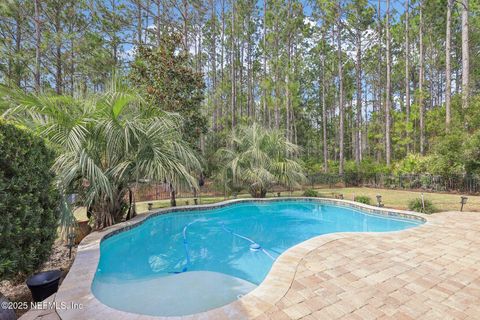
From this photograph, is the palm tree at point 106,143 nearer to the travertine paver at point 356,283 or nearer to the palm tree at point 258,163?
the travertine paver at point 356,283

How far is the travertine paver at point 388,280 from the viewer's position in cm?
246

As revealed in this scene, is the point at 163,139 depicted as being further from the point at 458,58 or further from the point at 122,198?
the point at 458,58

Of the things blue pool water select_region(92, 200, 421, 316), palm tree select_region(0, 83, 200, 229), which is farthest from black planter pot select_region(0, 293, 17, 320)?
palm tree select_region(0, 83, 200, 229)

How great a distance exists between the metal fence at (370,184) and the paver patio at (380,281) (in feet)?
18.8

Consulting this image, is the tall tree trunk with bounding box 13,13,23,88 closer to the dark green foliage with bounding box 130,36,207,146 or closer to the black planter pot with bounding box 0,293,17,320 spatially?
the dark green foliage with bounding box 130,36,207,146

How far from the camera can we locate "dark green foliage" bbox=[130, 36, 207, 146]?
8547 mm

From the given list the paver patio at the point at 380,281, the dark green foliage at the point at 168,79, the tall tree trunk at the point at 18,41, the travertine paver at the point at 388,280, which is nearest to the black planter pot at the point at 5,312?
the paver patio at the point at 380,281

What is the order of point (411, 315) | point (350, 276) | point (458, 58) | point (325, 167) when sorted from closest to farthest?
1. point (411, 315)
2. point (350, 276)
3. point (325, 167)
4. point (458, 58)

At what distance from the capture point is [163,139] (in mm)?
5789

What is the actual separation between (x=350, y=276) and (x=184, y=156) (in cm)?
409

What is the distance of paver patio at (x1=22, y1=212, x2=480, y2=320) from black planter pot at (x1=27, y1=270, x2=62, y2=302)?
419 millimetres

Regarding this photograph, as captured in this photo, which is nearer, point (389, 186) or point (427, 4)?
point (389, 186)

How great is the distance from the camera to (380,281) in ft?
10.0

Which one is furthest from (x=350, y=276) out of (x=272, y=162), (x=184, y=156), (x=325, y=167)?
(x=325, y=167)
